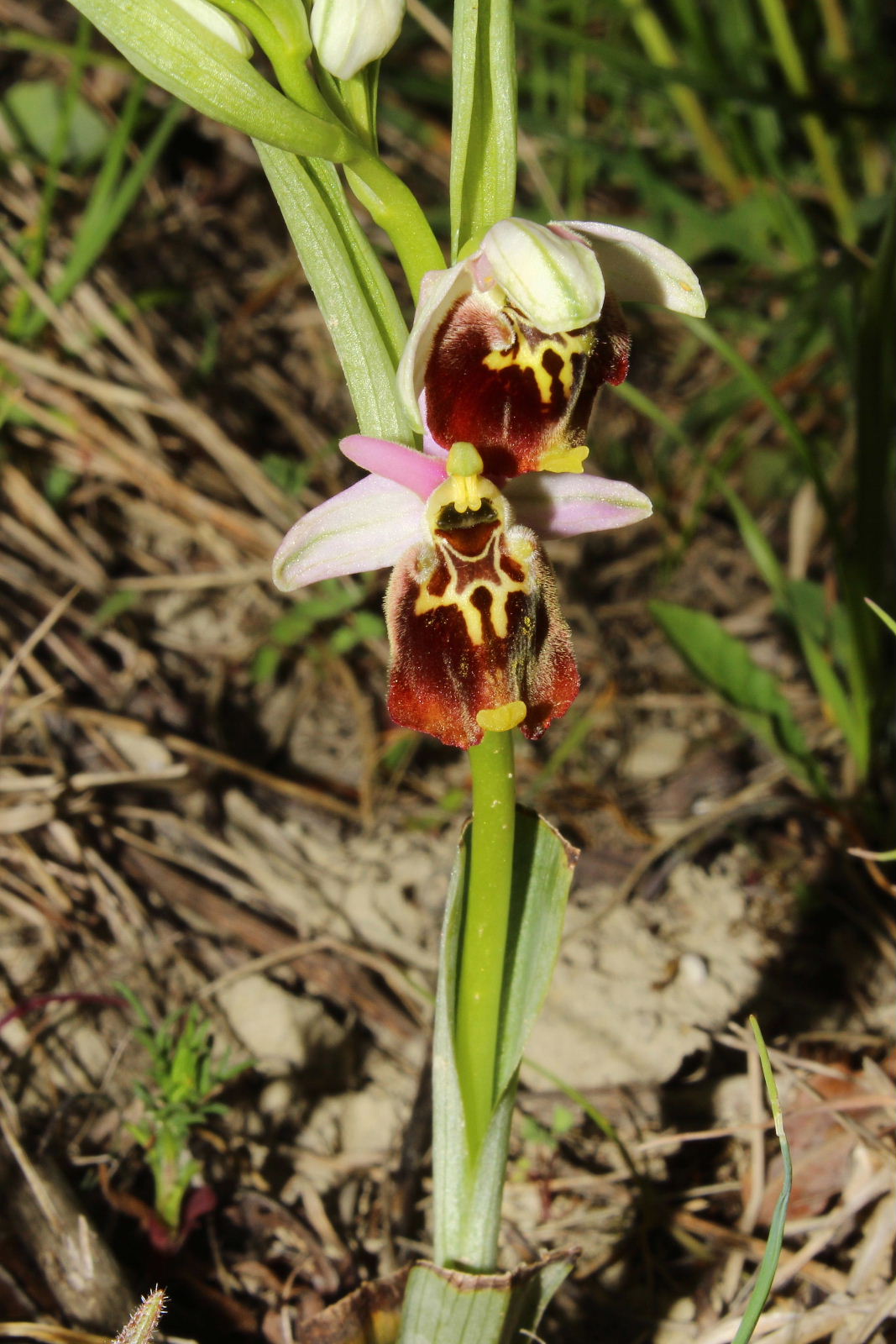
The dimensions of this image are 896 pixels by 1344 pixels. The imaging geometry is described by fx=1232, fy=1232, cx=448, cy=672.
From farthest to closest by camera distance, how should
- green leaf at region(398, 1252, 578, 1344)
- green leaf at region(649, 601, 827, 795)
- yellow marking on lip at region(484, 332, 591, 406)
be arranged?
1. green leaf at region(649, 601, 827, 795)
2. green leaf at region(398, 1252, 578, 1344)
3. yellow marking on lip at region(484, 332, 591, 406)

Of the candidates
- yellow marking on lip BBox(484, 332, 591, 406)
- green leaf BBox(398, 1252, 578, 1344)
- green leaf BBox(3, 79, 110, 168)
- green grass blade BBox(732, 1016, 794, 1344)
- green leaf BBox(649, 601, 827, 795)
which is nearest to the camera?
green grass blade BBox(732, 1016, 794, 1344)

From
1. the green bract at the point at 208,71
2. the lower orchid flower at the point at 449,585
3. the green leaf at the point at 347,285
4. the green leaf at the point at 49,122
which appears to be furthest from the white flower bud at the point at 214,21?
the green leaf at the point at 49,122

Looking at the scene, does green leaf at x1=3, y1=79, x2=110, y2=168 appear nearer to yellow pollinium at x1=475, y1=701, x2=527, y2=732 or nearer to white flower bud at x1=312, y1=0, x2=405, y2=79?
white flower bud at x1=312, y1=0, x2=405, y2=79

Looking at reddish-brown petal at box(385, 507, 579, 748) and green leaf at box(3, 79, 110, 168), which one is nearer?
reddish-brown petal at box(385, 507, 579, 748)

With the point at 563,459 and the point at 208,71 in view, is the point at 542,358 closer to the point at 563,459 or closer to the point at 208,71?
the point at 563,459

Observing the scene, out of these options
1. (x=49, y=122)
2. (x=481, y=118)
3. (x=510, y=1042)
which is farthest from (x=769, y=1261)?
(x=49, y=122)

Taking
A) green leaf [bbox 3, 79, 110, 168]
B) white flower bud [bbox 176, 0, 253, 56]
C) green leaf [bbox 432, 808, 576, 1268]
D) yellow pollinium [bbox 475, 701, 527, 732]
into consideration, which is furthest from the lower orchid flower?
green leaf [bbox 3, 79, 110, 168]
